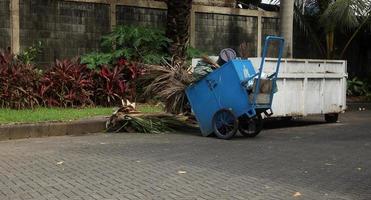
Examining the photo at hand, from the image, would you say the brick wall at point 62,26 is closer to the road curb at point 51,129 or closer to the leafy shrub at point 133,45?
the leafy shrub at point 133,45

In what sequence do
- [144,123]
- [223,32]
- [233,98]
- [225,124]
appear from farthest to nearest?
[223,32] → [144,123] → [225,124] → [233,98]

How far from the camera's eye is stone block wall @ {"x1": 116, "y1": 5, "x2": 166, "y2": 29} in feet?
52.3

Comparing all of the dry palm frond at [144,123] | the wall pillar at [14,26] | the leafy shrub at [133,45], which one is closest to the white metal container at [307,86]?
the dry palm frond at [144,123]

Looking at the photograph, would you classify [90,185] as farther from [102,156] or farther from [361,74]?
[361,74]

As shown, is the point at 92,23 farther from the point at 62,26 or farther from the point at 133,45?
the point at 133,45

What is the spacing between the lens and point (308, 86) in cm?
1296

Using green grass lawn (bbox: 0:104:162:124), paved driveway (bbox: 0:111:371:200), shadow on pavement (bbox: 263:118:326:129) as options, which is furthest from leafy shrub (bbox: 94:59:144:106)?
shadow on pavement (bbox: 263:118:326:129)

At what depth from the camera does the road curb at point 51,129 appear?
34.7ft

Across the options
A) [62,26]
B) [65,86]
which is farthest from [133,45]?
[65,86]

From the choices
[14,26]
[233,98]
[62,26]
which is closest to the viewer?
[233,98]

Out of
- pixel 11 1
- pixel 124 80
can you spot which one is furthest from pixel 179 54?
pixel 11 1

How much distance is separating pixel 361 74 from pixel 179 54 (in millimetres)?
8956

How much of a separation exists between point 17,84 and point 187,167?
642 centimetres

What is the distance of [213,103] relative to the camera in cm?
1098
